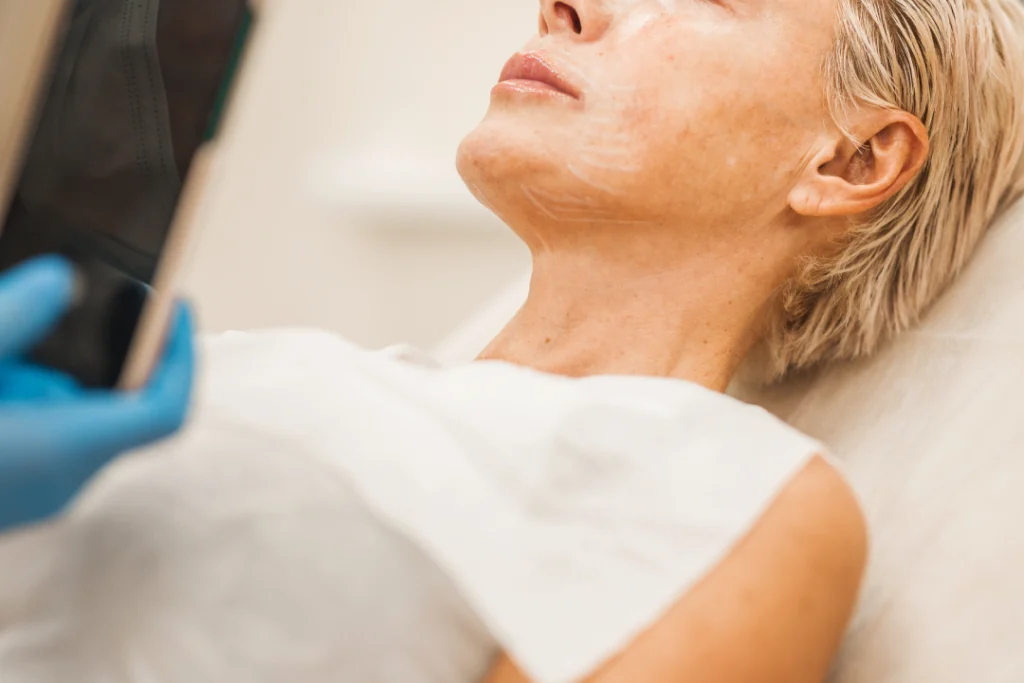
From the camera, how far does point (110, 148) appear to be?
0.53 metres

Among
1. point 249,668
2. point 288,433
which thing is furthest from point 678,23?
point 249,668

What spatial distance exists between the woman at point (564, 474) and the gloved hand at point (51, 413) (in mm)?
144

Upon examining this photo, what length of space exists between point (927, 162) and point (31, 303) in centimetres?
88

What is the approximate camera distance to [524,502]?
64cm

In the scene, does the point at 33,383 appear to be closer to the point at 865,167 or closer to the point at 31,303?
the point at 31,303

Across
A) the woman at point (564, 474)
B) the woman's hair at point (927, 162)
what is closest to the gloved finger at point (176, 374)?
the woman at point (564, 474)

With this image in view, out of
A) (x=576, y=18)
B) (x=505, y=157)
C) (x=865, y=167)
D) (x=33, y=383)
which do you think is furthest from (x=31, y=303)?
(x=865, y=167)

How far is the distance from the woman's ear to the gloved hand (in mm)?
675

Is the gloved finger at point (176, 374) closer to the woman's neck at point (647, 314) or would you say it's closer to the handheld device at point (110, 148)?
the handheld device at point (110, 148)

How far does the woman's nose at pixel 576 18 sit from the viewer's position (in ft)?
3.07

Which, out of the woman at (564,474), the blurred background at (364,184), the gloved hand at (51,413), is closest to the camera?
the gloved hand at (51,413)

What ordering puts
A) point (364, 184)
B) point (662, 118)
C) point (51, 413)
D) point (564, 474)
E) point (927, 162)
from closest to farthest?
point (51, 413) < point (564, 474) < point (662, 118) < point (927, 162) < point (364, 184)

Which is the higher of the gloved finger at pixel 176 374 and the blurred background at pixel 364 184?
the gloved finger at pixel 176 374

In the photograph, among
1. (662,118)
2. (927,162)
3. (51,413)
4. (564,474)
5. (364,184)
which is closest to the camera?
(51,413)
